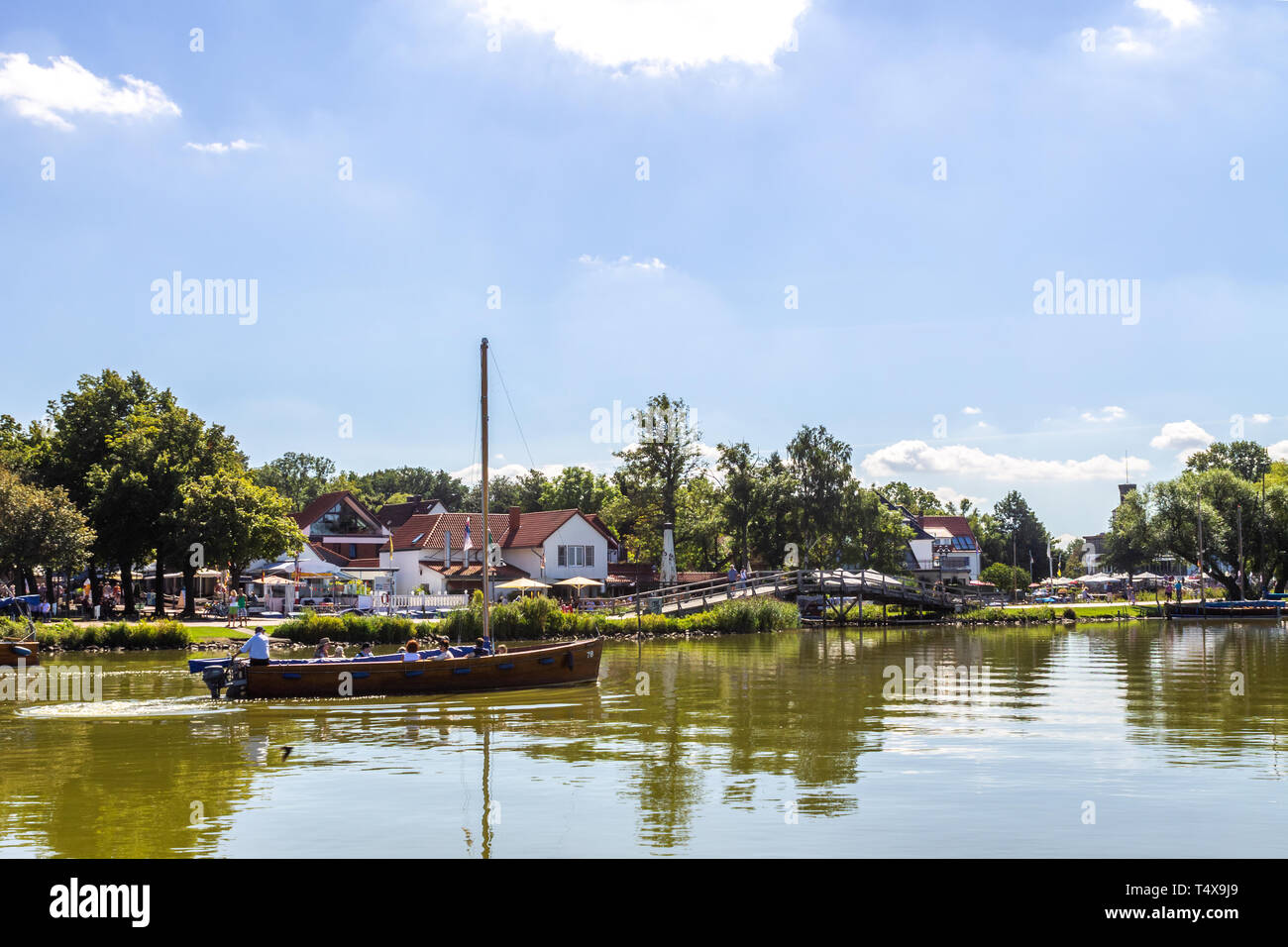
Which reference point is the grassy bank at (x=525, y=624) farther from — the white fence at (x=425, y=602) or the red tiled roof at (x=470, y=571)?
the red tiled roof at (x=470, y=571)

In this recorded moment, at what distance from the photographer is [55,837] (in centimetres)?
1316

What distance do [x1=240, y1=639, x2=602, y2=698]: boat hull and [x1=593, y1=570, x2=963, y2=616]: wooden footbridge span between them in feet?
87.5

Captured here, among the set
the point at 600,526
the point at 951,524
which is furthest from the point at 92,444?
the point at 951,524

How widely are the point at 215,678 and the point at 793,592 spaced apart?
4263cm

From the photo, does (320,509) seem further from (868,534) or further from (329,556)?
(868,534)

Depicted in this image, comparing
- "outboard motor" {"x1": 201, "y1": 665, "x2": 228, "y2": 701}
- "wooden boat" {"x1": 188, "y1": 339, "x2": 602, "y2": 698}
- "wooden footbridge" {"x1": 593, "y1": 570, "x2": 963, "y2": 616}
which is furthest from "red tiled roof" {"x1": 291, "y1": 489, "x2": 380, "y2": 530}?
"outboard motor" {"x1": 201, "y1": 665, "x2": 228, "y2": 701}

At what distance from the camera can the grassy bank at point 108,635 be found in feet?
141

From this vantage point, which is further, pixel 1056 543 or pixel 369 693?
Result: pixel 1056 543

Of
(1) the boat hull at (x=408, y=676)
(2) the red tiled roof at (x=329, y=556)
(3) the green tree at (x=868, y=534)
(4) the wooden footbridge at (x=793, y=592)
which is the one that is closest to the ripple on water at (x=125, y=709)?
(1) the boat hull at (x=408, y=676)

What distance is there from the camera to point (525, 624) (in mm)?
48125
